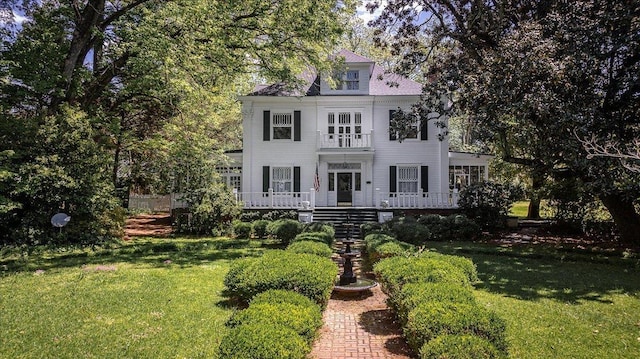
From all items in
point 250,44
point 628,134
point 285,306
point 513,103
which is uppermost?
point 250,44

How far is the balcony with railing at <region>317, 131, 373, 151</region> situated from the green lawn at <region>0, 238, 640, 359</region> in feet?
35.4

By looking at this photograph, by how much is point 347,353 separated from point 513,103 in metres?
8.95

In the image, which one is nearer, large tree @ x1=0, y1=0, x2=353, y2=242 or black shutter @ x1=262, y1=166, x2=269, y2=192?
large tree @ x1=0, y1=0, x2=353, y2=242

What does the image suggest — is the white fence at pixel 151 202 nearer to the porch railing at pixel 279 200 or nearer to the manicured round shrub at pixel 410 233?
the porch railing at pixel 279 200

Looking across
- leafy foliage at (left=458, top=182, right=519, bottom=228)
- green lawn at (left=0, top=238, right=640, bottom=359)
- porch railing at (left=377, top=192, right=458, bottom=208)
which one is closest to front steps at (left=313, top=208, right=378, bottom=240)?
porch railing at (left=377, top=192, right=458, bottom=208)

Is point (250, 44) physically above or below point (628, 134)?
above

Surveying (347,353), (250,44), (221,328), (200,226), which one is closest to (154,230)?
(200,226)

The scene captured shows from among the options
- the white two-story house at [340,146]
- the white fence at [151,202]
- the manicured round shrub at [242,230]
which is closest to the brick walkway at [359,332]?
the manicured round shrub at [242,230]

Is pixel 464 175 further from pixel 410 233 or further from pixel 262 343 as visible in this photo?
pixel 262 343

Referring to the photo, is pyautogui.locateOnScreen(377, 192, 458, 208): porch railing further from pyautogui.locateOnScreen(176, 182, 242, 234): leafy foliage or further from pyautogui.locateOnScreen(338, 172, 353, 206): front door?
pyautogui.locateOnScreen(176, 182, 242, 234): leafy foliage

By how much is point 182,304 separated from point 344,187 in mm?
16226

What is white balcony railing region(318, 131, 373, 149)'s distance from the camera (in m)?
21.8

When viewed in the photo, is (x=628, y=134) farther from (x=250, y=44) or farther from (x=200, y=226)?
(x=200, y=226)

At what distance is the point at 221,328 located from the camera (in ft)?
A: 18.2
